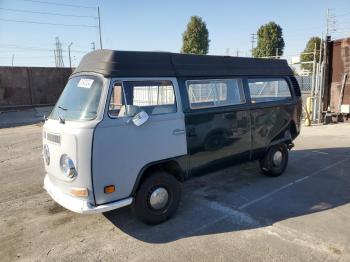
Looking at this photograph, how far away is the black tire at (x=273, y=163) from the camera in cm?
595

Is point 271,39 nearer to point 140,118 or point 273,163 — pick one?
point 273,163

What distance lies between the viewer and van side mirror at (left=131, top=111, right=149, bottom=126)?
12.5 feet

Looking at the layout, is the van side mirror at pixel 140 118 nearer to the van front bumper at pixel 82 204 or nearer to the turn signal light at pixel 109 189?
the turn signal light at pixel 109 189

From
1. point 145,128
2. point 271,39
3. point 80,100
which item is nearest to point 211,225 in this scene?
point 145,128

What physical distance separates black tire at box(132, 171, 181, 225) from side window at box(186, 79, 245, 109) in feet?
3.65

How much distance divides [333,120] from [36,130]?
38.8ft

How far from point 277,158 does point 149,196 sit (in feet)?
10.1

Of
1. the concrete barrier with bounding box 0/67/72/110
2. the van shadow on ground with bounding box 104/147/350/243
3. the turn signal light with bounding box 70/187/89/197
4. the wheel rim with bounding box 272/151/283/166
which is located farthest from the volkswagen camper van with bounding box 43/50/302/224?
the concrete barrier with bounding box 0/67/72/110

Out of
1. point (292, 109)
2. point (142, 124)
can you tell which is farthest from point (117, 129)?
point (292, 109)

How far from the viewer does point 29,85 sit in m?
18.5

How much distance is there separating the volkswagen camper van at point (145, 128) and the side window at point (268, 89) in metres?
0.04

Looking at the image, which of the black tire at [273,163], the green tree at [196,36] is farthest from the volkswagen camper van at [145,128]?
the green tree at [196,36]

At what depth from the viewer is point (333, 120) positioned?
1239cm

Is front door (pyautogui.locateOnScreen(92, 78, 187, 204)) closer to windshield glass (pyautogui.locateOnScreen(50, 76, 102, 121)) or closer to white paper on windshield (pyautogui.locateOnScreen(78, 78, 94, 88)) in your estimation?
windshield glass (pyautogui.locateOnScreen(50, 76, 102, 121))
